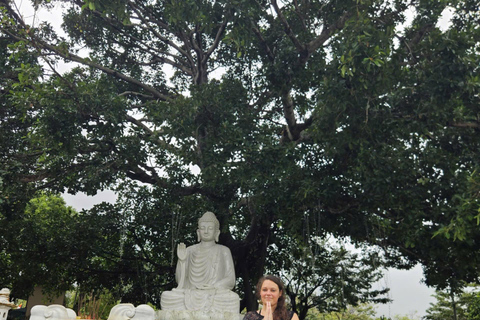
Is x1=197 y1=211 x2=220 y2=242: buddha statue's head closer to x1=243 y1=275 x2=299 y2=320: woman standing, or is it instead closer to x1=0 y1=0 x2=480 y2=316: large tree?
x1=0 y1=0 x2=480 y2=316: large tree

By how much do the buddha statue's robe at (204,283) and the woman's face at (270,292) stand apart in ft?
14.3

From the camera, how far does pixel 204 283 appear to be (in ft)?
25.6

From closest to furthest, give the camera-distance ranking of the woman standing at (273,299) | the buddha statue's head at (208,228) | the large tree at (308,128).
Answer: the woman standing at (273,299) < the large tree at (308,128) < the buddha statue's head at (208,228)

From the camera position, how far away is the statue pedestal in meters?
6.78

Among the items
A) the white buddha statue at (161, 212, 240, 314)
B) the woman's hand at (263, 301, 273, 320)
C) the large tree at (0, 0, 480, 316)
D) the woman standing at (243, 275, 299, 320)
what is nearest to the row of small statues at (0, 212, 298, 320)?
the white buddha statue at (161, 212, 240, 314)

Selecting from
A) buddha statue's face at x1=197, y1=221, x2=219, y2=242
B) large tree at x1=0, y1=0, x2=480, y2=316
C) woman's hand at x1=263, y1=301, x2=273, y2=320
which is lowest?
woman's hand at x1=263, y1=301, x2=273, y2=320

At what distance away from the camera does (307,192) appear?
7.62 metres

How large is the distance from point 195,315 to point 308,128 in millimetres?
3629

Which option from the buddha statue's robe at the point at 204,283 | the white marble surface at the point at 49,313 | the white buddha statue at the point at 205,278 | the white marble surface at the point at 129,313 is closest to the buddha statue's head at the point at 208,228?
the white buddha statue at the point at 205,278

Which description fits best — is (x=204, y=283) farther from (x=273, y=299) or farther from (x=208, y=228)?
(x=273, y=299)

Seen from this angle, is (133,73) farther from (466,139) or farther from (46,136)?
(466,139)

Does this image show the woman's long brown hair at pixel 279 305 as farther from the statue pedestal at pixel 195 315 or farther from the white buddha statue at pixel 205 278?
the white buddha statue at pixel 205 278

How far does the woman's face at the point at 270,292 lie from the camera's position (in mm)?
2857

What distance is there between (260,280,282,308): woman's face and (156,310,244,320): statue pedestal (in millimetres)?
4138
